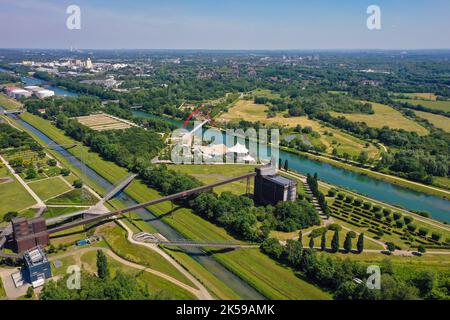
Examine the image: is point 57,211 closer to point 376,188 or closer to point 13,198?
point 13,198

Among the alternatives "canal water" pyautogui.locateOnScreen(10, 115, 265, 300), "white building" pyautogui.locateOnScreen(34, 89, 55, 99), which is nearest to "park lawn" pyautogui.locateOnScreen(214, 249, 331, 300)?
"canal water" pyautogui.locateOnScreen(10, 115, 265, 300)

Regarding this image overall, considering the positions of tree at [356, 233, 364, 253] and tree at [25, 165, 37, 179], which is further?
tree at [25, 165, 37, 179]

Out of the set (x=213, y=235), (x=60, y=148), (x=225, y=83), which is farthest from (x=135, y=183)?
(x=225, y=83)

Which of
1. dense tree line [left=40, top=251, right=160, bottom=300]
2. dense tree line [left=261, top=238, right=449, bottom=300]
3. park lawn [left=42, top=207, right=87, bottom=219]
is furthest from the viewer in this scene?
park lawn [left=42, top=207, right=87, bottom=219]

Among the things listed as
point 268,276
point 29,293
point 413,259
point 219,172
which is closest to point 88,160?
→ point 219,172

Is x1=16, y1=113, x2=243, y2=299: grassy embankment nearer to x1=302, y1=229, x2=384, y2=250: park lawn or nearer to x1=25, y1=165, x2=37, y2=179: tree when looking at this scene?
x1=25, y1=165, x2=37, y2=179: tree
